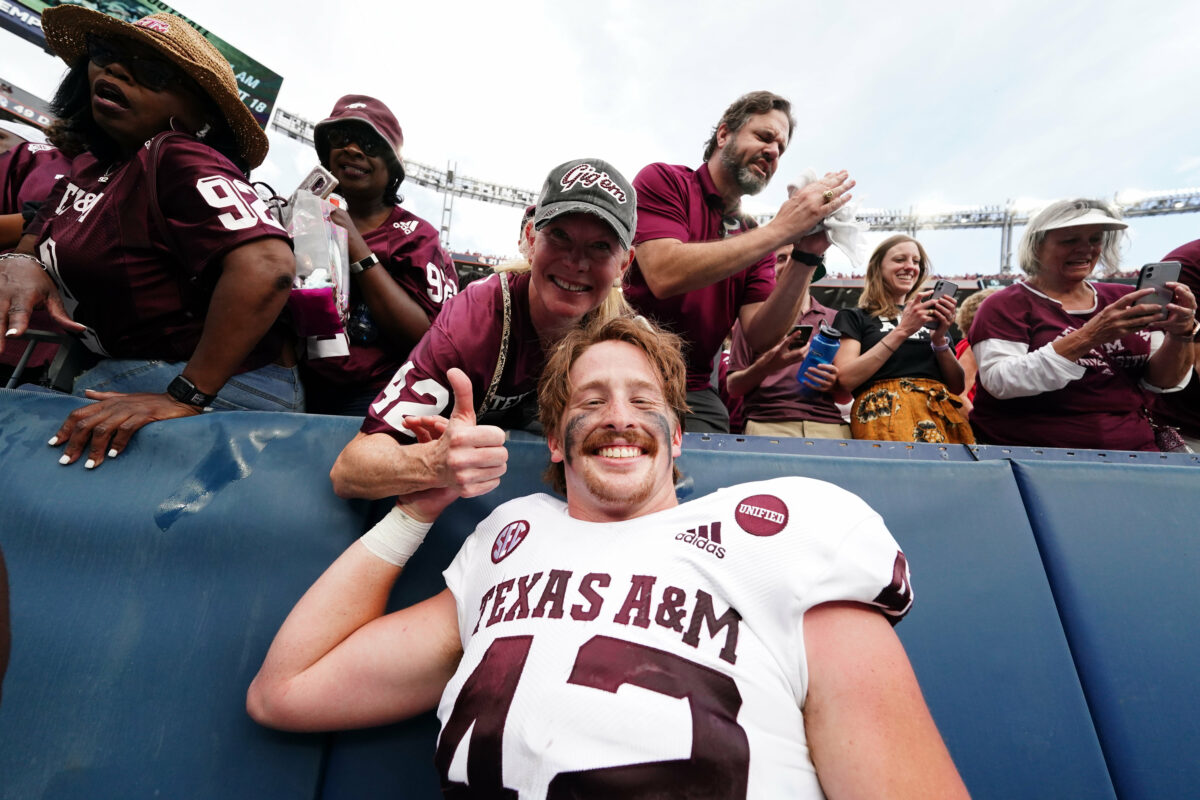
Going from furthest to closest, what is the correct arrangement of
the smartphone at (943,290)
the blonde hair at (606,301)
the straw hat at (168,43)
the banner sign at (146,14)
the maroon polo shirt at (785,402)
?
the banner sign at (146,14)
the maroon polo shirt at (785,402)
the smartphone at (943,290)
the blonde hair at (606,301)
the straw hat at (168,43)

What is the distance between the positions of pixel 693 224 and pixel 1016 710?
1763 millimetres

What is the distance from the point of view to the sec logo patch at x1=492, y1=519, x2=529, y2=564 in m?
1.13

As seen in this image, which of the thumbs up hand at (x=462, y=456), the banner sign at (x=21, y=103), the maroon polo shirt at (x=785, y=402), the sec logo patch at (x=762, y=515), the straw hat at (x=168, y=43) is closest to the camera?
the sec logo patch at (x=762, y=515)

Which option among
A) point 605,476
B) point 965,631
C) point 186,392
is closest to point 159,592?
point 186,392

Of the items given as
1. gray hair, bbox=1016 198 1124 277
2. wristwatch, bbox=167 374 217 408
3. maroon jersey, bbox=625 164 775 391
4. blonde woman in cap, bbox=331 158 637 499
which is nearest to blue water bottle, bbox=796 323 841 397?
maroon jersey, bbox=625 164 775 391

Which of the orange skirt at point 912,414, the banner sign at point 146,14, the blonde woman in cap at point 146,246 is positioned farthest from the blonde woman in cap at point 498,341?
the banner sign at point 146,14

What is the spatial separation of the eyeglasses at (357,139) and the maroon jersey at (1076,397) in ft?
8.54

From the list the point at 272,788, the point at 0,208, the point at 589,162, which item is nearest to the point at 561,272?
the point at 589,162

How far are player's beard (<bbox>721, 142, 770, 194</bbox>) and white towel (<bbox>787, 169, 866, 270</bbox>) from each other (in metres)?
0.30

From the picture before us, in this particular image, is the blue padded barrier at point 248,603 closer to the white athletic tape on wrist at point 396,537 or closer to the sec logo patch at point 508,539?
the white athletic tape on wrist at point 396,537

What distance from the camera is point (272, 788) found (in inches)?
45.1

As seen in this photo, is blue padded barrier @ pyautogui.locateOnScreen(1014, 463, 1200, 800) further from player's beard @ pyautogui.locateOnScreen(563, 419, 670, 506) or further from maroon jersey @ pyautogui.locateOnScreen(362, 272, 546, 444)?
maroon jersey @ pyautogui.locateOnScreen(362, 272, 546, 444)

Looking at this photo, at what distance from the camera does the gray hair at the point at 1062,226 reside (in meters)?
2.18

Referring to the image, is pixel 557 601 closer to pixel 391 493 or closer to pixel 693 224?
pixel 391 493
